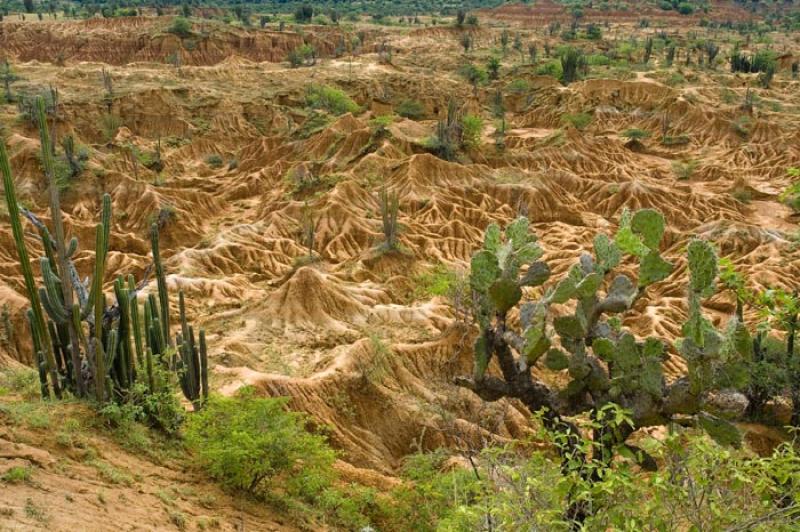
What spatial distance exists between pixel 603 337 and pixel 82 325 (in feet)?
28.6

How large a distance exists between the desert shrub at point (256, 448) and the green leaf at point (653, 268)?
644cm

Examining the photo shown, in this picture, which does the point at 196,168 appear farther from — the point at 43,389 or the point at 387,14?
the point at 387,14

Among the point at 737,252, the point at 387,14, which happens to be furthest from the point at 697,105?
the point at 387,14

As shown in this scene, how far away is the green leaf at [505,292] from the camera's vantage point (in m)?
8.74

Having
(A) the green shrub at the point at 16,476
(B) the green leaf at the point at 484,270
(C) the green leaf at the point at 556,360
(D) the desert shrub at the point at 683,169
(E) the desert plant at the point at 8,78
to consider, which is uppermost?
(E) the desert plant at the point at 8,78

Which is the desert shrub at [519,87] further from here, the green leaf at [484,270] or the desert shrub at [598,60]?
the green leaf at [484,270]

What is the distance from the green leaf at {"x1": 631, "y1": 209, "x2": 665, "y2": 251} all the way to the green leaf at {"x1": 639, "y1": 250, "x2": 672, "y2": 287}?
0.28 m

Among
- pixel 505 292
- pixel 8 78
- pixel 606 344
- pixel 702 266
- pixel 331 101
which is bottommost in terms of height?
pixel 331 101

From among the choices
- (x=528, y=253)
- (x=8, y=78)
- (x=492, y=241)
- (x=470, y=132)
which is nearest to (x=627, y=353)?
(x=528, y=253)

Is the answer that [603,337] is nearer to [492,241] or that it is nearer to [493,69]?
[492,241]

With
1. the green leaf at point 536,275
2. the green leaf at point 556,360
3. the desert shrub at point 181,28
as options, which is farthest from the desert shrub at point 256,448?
the desert shrub at point 181,28

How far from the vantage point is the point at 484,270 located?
891 centimetres

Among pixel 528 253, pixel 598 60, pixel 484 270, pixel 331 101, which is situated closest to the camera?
pixel 484 270

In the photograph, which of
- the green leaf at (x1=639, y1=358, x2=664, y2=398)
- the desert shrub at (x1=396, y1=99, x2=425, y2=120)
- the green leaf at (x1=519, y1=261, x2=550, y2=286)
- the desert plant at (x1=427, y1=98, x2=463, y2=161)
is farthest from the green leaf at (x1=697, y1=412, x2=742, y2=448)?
the desert shrub at (x1=396, y1=99, x2=425, y2=120)
